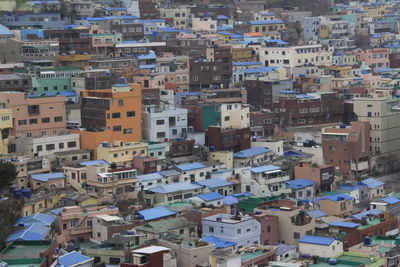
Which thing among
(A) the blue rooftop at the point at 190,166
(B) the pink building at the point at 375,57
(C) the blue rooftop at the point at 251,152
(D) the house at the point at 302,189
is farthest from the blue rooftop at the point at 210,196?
(B) the pink building at the point at 375,57

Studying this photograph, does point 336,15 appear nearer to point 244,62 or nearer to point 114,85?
point 244,62

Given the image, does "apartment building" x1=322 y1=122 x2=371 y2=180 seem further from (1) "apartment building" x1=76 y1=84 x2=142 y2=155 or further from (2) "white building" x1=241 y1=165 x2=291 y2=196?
(1) "apartment building" x1=76 y1=84 x2=142 y2=155

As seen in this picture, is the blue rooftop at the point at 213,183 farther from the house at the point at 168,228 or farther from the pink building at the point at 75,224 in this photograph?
the pink building at the point at 75,224

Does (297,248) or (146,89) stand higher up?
(146,89)

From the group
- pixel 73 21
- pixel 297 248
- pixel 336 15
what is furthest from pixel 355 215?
pixel 336 15

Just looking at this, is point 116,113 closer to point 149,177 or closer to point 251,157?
point 149,177

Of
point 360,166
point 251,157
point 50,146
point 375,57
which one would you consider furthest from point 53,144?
point 375,57
